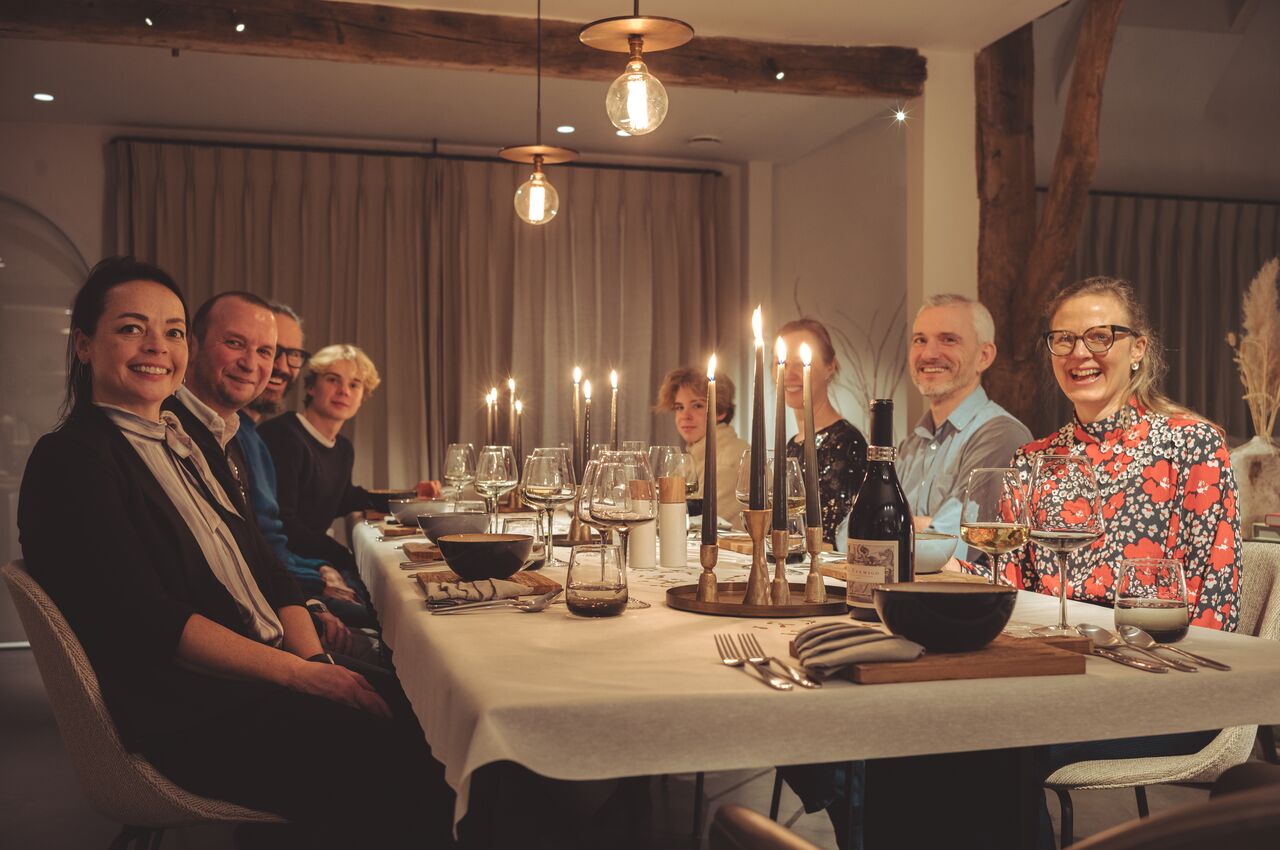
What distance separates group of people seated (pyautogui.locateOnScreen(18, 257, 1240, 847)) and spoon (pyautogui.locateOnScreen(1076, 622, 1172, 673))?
0.35 metres

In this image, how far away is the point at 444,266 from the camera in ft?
20.7

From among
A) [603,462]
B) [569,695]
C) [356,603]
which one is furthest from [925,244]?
[569,695]

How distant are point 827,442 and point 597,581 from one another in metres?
1.78

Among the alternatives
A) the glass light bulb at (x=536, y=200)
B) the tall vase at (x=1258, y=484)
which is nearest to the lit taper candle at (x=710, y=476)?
the glass light bulb at (x=536, y=200)

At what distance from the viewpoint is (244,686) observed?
158 centimetres

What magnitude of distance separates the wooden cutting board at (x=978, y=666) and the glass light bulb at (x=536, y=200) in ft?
9.00

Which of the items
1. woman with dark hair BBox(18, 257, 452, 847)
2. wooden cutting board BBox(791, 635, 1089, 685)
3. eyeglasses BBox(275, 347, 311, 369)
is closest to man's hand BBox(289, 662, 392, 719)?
woman with dark hair BBox(18, 257, 452, 847)

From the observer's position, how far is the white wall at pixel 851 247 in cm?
570

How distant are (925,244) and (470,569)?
359 cm

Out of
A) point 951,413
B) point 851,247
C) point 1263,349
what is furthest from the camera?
point 851,247

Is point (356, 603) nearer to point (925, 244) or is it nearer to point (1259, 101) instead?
point (925, 244)

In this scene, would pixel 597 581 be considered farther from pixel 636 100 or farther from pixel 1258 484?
pixel 1258 484

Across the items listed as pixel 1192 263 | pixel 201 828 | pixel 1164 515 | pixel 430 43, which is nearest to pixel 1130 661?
pixel 1164 515

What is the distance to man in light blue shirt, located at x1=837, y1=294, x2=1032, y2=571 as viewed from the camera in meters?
2.70
